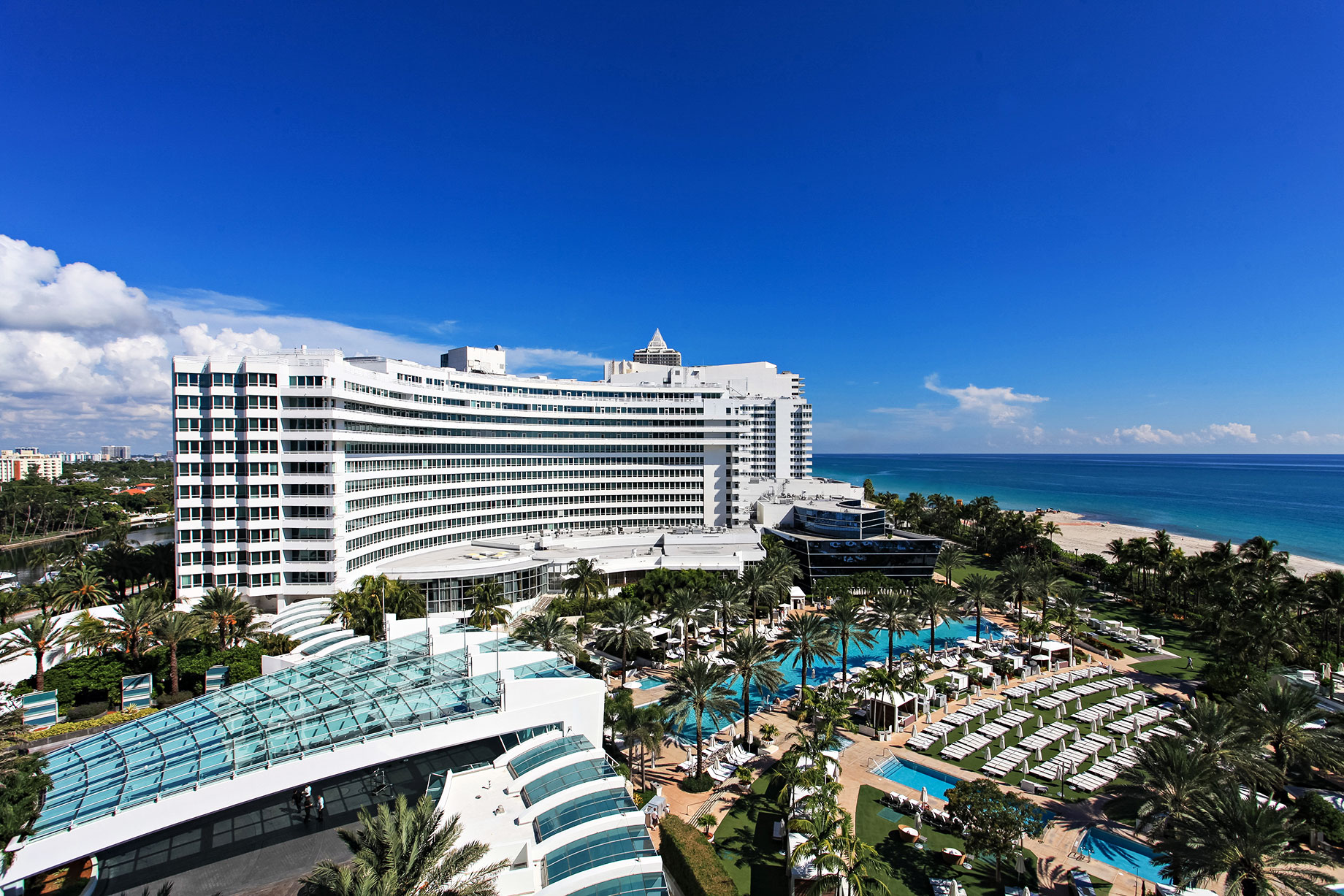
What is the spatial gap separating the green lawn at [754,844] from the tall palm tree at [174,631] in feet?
130

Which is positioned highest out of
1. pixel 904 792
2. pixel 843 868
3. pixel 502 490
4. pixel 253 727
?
pixel 502 490

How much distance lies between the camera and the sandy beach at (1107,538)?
10538 cm

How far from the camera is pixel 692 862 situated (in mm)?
25344

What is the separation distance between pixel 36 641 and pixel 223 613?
1061cm

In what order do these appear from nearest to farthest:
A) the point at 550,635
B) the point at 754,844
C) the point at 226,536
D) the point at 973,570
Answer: the point at 754,844 < the point at 550,635 < the point at 226,536 < the point at 973,570

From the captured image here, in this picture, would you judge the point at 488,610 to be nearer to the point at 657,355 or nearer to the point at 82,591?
the point at 82,591

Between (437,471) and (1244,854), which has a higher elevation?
(437,471)

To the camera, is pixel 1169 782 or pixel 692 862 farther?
pixel 1169 782

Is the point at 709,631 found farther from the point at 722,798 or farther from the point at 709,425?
the point at 709,425

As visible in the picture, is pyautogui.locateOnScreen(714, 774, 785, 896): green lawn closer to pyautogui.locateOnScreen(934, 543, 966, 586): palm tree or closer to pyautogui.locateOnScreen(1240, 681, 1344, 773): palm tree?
pyautogui.locateOnScreen(1240, 681, 1344, 773): palm tree

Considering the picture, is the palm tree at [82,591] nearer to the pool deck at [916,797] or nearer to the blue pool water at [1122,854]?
the pool deck at [916,797]

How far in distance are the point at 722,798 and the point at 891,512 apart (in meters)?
114

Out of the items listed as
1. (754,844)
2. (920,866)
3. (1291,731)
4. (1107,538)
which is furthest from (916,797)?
(1107,538)

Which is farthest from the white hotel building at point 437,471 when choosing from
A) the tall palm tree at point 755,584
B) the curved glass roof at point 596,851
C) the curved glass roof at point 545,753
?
the curved glass roof at point 596,851
